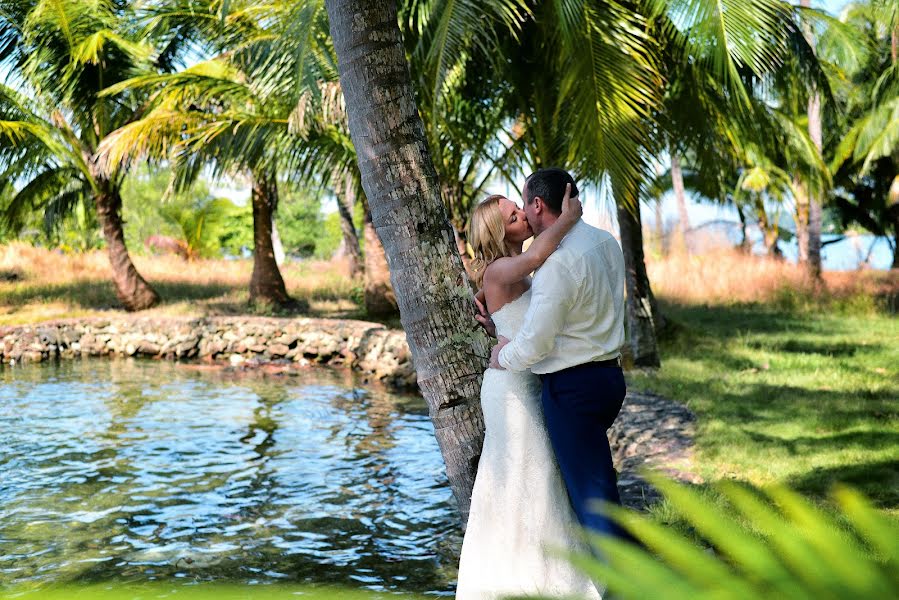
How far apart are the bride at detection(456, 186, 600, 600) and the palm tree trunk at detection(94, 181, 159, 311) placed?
1974 cm

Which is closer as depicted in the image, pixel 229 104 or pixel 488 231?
pixel 488 231

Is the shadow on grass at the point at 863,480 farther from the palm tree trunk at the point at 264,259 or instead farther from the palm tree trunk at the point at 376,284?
the palm tree trunk at the point at 264,259

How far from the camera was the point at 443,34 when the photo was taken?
10.3 metres

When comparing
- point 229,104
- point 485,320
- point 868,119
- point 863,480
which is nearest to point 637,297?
point 863,480

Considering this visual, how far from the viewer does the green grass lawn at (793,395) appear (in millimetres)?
7176

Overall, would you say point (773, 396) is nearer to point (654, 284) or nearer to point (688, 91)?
point (688, 91)

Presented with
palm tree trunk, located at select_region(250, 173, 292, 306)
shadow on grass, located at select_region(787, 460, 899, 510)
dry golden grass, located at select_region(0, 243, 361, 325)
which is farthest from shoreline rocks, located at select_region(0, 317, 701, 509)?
shadow on grass, located at select_region(787, 460, 899, 510)

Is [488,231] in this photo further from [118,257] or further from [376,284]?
[118,257]

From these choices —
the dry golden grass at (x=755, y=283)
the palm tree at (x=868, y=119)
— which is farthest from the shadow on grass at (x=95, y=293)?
the palm tree at (x=868, y=119)

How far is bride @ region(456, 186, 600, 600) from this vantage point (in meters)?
4.13

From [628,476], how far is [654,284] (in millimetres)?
15220

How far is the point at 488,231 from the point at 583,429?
3.06 feet

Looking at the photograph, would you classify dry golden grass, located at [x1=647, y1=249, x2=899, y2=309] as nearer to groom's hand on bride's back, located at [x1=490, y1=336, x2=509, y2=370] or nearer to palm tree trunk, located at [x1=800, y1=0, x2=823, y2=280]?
palm tree trunk, located at [x1=800, y1=0, x2=823, y2=280]

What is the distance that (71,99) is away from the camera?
852 inches
